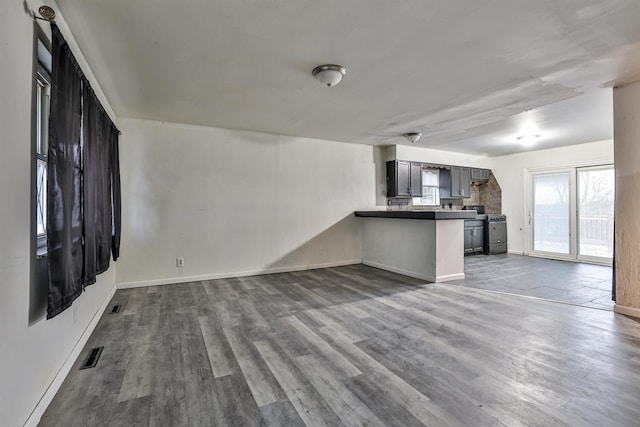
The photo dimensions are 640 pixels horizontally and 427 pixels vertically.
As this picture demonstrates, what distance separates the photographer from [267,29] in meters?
2.24

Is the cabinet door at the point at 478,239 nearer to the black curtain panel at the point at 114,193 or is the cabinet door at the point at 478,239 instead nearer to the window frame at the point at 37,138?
the black curtain panel at the point at 114,193

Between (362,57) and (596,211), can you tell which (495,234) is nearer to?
(596,211)

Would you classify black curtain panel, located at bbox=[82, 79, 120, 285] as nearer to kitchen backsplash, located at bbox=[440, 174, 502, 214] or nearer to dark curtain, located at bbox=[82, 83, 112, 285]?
dark curtain, located at bbox=[82, 83, 112, 285]

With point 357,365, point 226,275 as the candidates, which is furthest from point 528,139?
point 226,275

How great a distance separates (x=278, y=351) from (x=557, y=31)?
3.19 meters

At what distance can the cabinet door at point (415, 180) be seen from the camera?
637 cm

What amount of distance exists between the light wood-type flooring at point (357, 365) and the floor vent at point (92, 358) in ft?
0.16

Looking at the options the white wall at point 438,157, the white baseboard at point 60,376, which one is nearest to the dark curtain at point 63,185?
the white baseboard at point 60,376

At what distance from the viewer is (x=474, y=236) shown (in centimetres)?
711

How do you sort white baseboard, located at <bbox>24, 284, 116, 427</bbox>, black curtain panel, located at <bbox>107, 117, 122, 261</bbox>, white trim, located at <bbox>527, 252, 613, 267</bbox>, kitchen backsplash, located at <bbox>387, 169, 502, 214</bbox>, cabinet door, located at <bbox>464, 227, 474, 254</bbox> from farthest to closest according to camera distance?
kitchen backsplash, located at <bbox>387, 169, 502, 214</bbox> < cabinet door, located at <bbox>464, 227, 474, 254</bbox> < white trim, located at <bbox>527, 252, 613, 267</bbox> < black curtain panel, located at <bbox>107, 117, 122, 261</bbox> < white baseboard, located at <bbox>24, 284, 116, 427</bbox>

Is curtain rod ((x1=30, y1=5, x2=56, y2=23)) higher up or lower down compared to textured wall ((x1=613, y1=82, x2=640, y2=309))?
higher up

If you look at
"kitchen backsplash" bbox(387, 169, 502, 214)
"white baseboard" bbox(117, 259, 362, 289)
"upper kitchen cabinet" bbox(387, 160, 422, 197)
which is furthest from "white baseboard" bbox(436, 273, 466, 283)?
"kitchen backsplash" bbox(387, 169, 502, 214)

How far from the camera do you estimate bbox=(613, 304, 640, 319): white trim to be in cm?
309

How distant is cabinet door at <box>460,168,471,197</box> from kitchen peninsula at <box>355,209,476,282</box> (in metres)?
2.55
